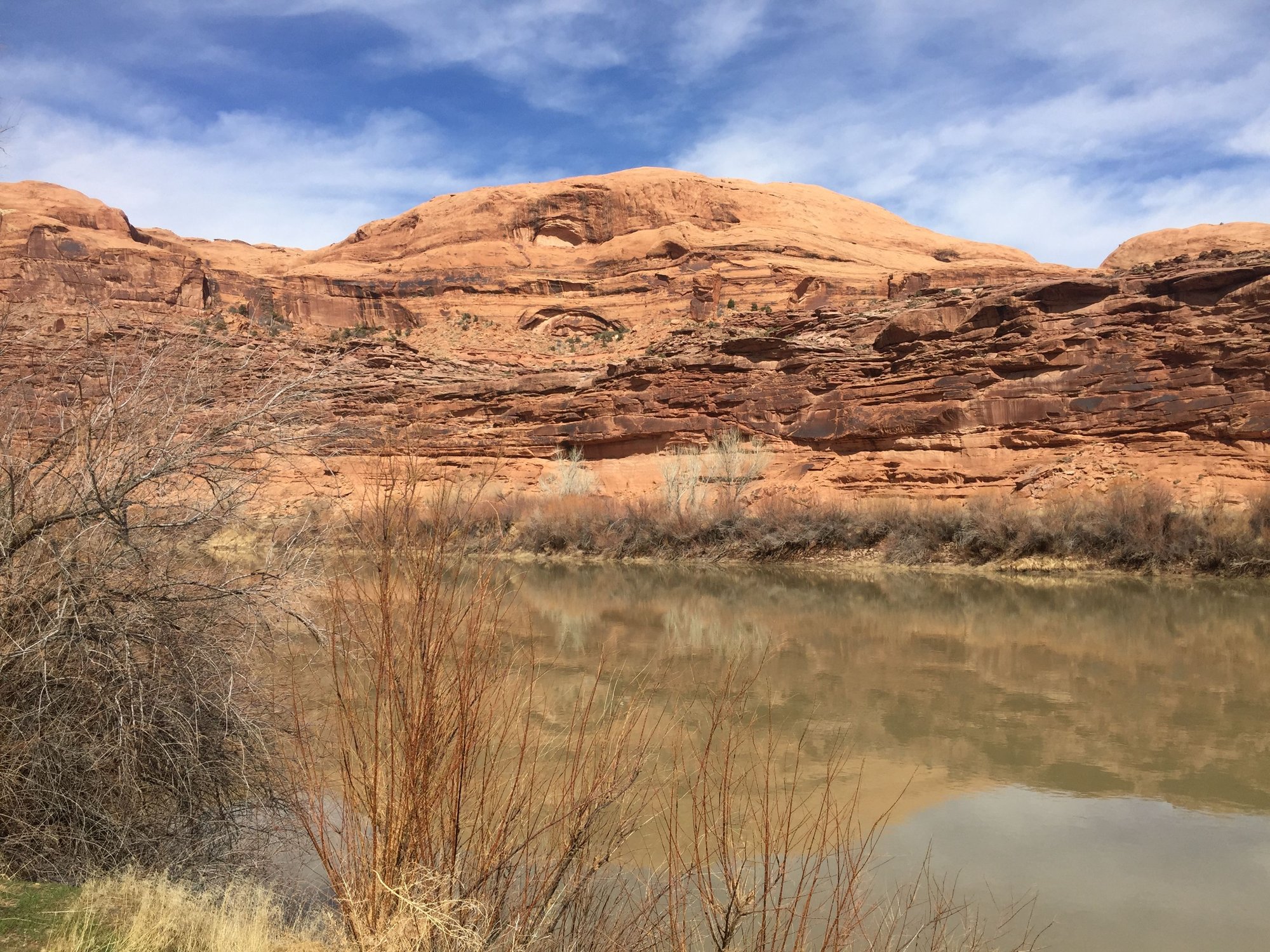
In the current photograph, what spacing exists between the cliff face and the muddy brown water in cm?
419

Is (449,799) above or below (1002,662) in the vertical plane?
above

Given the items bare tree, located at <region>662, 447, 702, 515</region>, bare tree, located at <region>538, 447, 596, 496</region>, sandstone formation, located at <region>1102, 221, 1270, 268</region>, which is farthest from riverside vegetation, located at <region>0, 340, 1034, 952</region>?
sandstone formation, located at <region>1102, 221, 1270, 268</region>

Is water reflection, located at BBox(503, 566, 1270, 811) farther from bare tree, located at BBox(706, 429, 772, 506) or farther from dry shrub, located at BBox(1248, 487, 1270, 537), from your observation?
bare tree, located at BBox(706, 429, 772, 506)

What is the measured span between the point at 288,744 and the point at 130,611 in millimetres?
1449

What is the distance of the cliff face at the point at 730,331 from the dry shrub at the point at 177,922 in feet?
6.54

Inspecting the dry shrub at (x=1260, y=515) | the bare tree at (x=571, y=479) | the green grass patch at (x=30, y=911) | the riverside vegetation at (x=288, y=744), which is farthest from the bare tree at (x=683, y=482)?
the green grass patch at (x=30, y=911)

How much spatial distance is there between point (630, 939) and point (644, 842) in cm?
216

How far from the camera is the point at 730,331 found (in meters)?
37.2

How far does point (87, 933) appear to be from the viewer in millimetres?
3008

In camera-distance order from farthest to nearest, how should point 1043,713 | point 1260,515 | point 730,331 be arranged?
point 730,331 → point 1260,515 → point 1043,713

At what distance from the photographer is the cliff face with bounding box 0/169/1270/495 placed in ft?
76.9

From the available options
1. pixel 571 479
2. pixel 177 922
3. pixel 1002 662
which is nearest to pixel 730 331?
pixel 571 479

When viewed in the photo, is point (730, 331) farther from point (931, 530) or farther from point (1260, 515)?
point (1260, 515)

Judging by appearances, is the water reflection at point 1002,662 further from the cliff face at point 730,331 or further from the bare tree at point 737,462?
the bare tree at point 737,462
